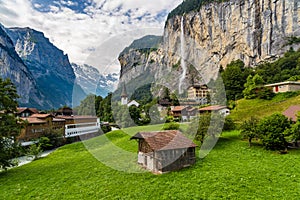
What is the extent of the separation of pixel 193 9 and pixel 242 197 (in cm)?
11146

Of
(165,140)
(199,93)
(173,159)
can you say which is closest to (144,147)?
(165,140)

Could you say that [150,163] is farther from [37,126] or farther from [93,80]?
[37,126]

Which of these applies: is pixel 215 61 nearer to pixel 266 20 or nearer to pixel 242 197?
pixel 266 20

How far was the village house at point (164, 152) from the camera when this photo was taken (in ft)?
60.3

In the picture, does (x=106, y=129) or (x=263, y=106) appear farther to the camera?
(x=106, y=129)

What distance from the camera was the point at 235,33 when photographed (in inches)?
3435

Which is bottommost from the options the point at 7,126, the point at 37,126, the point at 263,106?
the point at 37,126

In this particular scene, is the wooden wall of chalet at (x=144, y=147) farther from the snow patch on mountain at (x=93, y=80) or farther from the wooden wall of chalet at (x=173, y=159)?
the snow patch on mountain at (x=93, y=80)

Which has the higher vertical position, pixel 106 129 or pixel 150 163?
pixel 106 129

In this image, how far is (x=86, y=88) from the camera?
1759cm

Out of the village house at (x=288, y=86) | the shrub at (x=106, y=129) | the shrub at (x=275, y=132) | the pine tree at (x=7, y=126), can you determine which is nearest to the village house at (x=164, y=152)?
the shrub at (x=275, y=132)

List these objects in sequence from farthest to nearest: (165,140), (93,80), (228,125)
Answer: (228,125) < (165,140) < (93,80)

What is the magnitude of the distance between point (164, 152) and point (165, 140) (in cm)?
118

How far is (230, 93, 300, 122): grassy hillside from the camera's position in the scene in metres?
36.6
